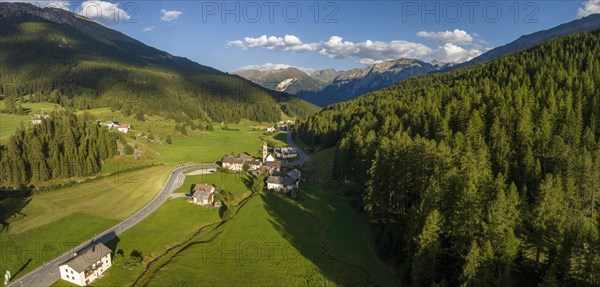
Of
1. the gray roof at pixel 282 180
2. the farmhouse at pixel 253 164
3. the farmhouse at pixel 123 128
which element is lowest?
the gray roof at pixel 282 180

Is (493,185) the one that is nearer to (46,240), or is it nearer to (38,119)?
(46,240)

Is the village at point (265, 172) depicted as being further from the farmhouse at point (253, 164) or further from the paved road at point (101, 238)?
→ the paved road at point (101, 238)

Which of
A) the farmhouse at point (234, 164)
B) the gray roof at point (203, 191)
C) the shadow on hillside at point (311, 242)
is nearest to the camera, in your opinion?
the shadow on hillside at point (311, 242)

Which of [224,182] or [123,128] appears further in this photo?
[123,128]

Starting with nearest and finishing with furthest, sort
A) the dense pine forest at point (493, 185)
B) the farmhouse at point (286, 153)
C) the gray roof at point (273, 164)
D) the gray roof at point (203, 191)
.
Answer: the dense pine forest at point (493, 185) → the gray roof at point (203, 191) → the gray roof at point (273, 164) → the farmhouse at point (286, 153)

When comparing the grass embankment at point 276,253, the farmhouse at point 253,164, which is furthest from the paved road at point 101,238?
the farmhouse at point 253,164

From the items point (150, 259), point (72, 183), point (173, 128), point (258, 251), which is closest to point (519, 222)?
point (258, 251)

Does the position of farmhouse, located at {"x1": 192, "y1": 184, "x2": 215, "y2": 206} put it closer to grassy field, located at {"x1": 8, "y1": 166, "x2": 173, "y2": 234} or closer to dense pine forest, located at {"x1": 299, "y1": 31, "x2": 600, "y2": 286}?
grassy field, located at {"x1": 8, "y1": 166, "x2": 173, "y2": 234}

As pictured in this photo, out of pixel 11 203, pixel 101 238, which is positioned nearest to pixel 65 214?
pixel 11 203

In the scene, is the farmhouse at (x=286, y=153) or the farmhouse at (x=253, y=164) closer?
the farmhouse at (x=253, y=164)
